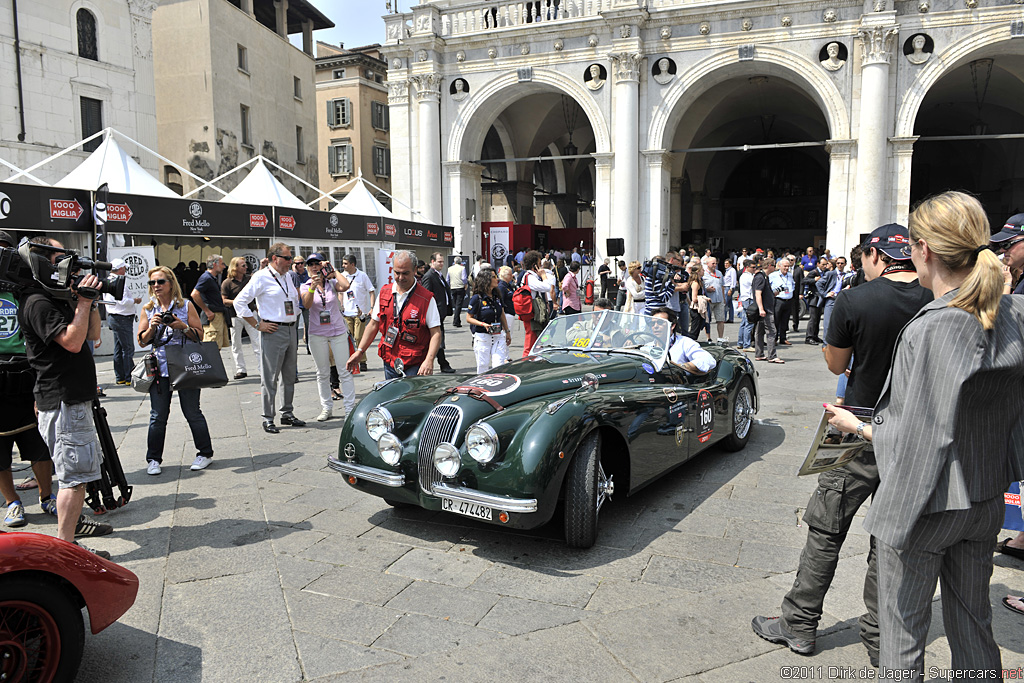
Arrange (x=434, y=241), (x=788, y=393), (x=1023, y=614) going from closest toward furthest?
(x=1023, y=614), (x=788, y=393), (x=434, y=241)

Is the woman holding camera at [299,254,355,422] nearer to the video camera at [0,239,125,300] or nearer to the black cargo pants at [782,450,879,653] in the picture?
the video camera at [0,239,125,300]

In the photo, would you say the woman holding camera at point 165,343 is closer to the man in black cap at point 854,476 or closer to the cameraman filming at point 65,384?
the cameraman filming at point 65,384

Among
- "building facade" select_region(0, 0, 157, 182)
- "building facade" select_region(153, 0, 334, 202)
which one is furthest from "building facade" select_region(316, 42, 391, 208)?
"building facade" select_region(0, 0, 157, 182)

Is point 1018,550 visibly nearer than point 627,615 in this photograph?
No

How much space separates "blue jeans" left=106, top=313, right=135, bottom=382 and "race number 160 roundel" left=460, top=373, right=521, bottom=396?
6.73 m

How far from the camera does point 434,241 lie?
70.1 feet

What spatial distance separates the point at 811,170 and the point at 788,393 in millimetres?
33542

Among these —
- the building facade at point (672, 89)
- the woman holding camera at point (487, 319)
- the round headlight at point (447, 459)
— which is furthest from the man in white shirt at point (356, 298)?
the building facade at point (672, 89)

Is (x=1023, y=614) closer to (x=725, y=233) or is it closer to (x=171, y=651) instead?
(x=171, y=651)

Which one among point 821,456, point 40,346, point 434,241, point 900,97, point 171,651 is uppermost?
point 900,97

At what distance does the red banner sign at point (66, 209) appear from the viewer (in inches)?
432

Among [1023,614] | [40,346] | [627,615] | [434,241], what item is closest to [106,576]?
[40,346]

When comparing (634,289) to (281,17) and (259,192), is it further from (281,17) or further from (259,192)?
(281,17)

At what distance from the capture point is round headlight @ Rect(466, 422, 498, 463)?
147 inches
